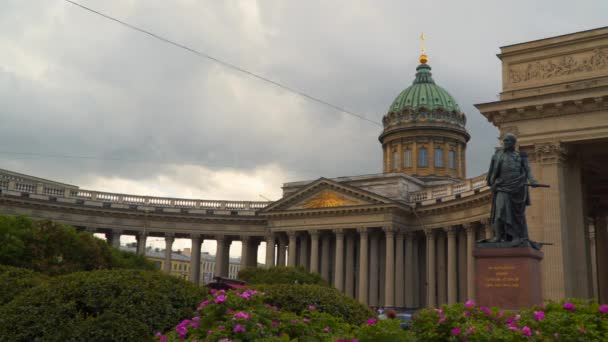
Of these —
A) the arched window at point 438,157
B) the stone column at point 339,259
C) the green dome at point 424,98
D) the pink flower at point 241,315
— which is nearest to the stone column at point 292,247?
the stone column at point 339,259

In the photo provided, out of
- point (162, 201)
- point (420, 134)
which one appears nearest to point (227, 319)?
point (162, 201)

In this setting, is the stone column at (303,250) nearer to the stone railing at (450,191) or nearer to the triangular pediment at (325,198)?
the triangular pediment at (325,198)

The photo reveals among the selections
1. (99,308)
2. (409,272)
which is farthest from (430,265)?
(99,308)

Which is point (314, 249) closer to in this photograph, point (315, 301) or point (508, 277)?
point (508, 277)

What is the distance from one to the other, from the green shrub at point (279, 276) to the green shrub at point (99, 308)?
1350 inches

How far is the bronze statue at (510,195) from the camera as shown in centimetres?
2170

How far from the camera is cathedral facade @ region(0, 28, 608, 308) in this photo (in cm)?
3453

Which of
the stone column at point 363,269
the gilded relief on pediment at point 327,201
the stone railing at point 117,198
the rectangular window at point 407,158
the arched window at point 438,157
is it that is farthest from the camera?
the rectangular window at point 407,158

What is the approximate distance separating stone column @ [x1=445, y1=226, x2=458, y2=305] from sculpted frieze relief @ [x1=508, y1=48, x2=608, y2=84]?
24.9 metres

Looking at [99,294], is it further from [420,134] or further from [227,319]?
[420,134]

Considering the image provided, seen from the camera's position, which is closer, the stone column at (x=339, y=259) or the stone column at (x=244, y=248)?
the stone column at (x=339, y=259)

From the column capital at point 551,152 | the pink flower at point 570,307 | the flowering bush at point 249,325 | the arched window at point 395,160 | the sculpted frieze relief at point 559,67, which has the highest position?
the arched window at point 395,160

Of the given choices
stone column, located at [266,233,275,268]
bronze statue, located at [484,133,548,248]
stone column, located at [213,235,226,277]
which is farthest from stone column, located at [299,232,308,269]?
bronze statue, located at [484,133,548,248]

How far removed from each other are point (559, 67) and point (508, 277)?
66.2ft
